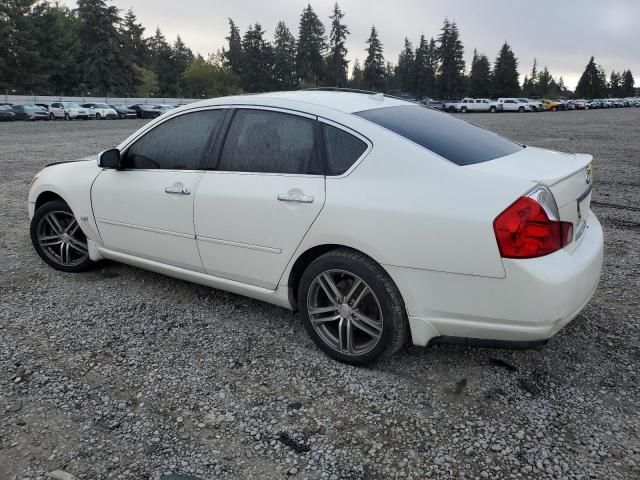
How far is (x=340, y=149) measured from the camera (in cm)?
308

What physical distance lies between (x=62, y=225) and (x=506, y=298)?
3.93 metres

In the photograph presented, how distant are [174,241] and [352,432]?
195cm

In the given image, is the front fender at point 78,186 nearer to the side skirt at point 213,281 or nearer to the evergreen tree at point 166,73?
the side skirt at point 213,281

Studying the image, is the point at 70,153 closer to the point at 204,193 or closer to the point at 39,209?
the point at 39,209

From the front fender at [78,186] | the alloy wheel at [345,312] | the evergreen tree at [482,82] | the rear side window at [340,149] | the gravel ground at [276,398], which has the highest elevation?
the evergreen tree at [482,82]

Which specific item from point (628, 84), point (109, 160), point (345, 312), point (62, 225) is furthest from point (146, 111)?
point (628, 84)

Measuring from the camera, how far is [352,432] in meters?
2.57

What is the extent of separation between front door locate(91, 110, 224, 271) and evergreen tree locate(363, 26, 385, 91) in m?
94.9

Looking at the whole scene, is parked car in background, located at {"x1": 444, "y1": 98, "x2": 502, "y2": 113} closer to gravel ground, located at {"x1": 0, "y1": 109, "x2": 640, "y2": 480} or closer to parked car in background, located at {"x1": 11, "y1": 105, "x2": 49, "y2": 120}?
parked car in background, located at {"x1": 11, "y1": 105, "x2": 49, "y2": 120}

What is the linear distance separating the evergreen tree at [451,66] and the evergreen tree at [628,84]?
176 feet

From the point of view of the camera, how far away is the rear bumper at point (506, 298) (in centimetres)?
251

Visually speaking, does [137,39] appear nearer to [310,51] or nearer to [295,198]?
[310,51]

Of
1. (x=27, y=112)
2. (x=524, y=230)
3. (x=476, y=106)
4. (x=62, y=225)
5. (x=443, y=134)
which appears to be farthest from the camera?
(x=476, y=106)

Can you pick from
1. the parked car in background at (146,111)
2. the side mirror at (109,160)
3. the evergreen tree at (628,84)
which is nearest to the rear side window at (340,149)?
the side mirror at (109,160)
